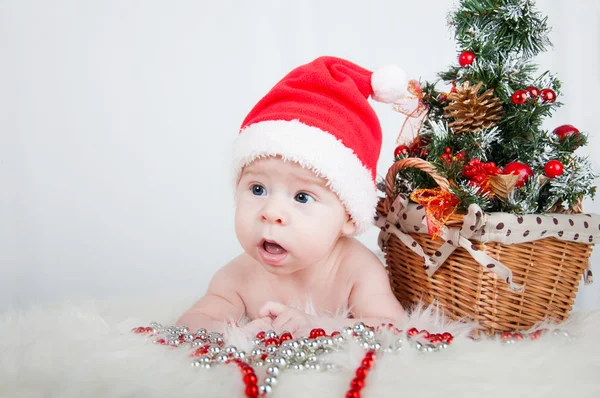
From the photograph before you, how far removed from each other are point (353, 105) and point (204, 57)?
1.27 metres

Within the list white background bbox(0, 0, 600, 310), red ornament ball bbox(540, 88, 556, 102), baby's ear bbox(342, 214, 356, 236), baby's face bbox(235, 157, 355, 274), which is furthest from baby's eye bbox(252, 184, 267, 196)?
white background bbox(0, 0, 600, 310)

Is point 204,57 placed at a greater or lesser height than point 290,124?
greater

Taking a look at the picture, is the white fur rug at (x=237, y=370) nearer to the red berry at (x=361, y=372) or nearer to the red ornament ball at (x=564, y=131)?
the red berry at (x=361, y=372)

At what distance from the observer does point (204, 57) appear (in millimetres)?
2512

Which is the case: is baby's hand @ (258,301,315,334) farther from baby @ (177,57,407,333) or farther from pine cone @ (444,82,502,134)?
pine cone @ (444,82,502,134)

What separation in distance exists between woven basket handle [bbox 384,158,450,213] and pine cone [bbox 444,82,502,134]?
0.17 metres

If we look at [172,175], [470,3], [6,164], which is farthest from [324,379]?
[6,164]

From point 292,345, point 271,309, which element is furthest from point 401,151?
point 292,345

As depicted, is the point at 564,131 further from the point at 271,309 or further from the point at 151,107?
the point at 151,107

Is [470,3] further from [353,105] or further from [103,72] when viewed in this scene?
[103,72]

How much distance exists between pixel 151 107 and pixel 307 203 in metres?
1.34

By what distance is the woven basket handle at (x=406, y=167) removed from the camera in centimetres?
135

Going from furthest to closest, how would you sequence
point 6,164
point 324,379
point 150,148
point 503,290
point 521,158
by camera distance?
point 150,148, point 6,164, point 521,158, point 503,290, point 324,379

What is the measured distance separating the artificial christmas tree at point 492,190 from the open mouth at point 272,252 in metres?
0.33
